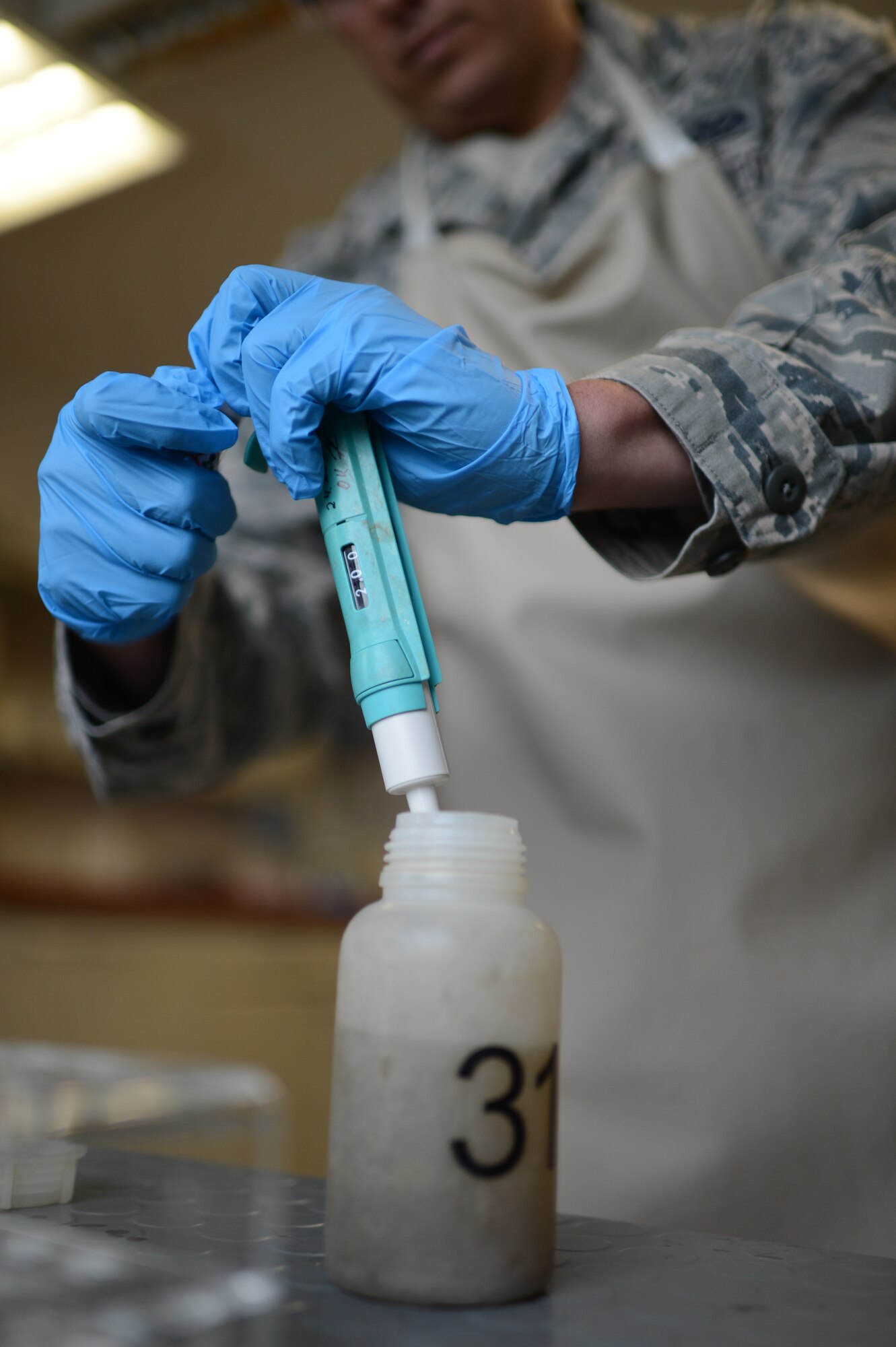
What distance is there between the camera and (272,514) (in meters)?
1.33

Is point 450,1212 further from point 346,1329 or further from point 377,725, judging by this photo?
point 377,725

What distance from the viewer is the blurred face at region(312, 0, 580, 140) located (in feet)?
3.83

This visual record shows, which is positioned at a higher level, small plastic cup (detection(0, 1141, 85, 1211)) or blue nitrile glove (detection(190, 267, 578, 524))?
blue nitrile glove (detection(190, 267, 578, 524))

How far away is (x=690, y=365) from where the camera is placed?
693mm

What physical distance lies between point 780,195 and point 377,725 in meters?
0.74

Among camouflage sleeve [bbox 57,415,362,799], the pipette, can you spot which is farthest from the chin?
Answer: the pipette

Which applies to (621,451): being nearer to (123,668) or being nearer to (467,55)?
(123,668)

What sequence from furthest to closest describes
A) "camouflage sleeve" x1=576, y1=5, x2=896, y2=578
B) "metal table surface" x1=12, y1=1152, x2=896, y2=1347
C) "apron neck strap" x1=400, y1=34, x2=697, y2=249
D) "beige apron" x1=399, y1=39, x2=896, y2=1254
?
1. "apron neck strap" x1=400, y1=34, x2=697, y2=249
2. "beige apron" x1=399, y1=39, x2=896, y2=1254
3. "camouflage sleeve" x1=576, y1=5, x2=896, y2=578
4. "metal table surface" x1=12, y1=1152, x2=896, y2=1347

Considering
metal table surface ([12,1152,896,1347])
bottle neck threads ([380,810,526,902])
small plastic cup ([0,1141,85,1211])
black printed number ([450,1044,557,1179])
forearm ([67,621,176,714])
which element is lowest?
metal table surface ([12,1152,896,1347])

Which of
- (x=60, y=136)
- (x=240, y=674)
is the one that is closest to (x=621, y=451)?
(x=240, y=674)

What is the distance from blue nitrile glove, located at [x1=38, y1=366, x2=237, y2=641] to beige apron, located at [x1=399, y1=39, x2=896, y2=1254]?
0.42 meters

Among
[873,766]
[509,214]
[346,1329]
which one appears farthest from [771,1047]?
[509,214]

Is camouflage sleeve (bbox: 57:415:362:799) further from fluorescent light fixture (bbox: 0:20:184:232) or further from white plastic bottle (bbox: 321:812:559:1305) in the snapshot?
fluorescent light fixture (bbox: 0:20:184:232)

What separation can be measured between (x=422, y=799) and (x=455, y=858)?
0.21ft
